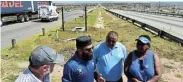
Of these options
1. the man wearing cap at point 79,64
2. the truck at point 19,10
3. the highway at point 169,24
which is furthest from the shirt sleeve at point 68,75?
the truck at point 19,10

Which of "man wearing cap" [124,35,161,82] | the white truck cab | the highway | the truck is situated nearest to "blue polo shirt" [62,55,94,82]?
"man wearing cap" [124,35,161,82]

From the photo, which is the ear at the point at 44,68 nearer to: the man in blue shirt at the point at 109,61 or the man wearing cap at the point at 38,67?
the man wearing cap at the point at 38,67

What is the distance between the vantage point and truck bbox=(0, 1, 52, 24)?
120ft

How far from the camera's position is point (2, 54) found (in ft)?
50.4

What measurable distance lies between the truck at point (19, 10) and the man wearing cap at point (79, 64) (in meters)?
31.6

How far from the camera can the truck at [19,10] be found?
36.5 m

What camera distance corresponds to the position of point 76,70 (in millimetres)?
4719

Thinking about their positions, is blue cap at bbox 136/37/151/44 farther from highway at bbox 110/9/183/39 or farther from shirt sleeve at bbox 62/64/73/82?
highway at bbox 110/9/183/39

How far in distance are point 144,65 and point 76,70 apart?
129cm

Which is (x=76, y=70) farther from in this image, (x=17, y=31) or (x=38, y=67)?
(x=17, y=31)

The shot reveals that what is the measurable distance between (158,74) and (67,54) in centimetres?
968

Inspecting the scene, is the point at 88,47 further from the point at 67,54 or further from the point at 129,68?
the point at 67,54

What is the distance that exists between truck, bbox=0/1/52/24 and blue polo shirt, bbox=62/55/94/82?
31.6m

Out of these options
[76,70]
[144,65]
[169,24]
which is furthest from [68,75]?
[169,24]
